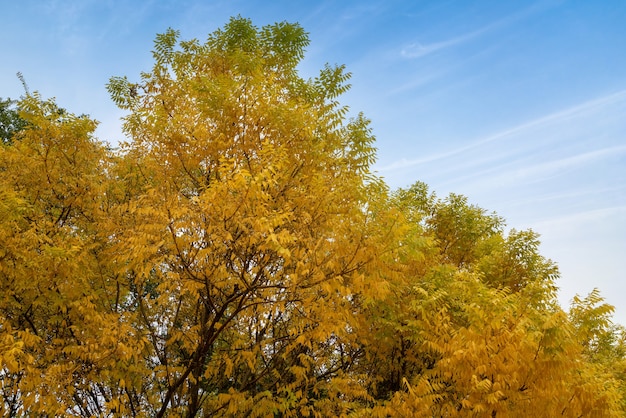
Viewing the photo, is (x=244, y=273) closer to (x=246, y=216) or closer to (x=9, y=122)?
(x=246, y=216)

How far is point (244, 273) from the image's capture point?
5672 mm

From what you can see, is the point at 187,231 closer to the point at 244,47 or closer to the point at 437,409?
the point at 437,409

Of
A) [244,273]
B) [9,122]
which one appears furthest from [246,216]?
[9,122]

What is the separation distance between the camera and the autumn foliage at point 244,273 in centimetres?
538

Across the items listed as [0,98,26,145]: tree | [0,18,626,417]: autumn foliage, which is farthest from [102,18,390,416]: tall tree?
[0,98,26,145]: tree

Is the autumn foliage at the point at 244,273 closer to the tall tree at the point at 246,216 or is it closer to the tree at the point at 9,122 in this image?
the tall tree at the point at 246,216

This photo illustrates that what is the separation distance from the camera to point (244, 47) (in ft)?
29.4

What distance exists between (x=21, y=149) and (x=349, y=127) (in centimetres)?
617

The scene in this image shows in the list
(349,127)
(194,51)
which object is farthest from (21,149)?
(349,127)

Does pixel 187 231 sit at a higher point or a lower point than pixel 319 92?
lower

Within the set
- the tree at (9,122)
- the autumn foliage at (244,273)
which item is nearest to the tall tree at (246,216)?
the autumn foliage at (244,273)

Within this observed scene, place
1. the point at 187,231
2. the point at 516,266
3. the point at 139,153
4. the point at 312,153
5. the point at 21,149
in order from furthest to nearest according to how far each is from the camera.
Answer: the point at 516,266
the point at 139,153
the point at 21,149
the point at 312,153
the point at 187,231

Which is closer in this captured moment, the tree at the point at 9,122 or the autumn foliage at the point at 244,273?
the autumn foliage at the point at 244,273

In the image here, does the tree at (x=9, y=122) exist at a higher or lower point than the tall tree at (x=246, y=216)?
higher
